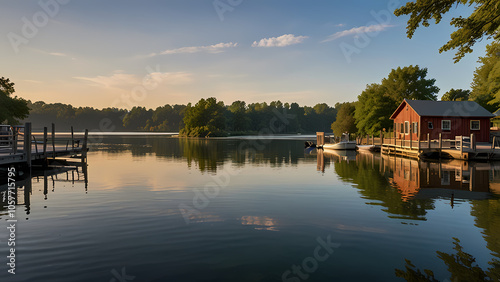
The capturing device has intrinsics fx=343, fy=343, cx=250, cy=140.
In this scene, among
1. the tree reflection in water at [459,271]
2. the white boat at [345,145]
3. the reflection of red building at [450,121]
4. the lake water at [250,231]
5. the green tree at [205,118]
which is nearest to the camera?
the tree reflection in water at [459,271]

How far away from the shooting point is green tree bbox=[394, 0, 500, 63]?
627 inches

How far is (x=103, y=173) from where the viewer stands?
27.4 m

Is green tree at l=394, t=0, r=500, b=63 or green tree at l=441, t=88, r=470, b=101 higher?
green tree at l=441, t=88, r=470, b=101

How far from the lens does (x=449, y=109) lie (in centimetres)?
4669

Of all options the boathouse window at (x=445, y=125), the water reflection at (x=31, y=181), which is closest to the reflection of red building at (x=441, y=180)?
the water reflection at (x=31, y=181)

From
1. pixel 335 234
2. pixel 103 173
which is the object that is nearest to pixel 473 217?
pixel 335 234

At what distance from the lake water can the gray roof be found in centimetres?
2778

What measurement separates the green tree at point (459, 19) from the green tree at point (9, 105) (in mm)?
51879

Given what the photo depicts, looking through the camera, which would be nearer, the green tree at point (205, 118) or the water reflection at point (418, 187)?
the water reflection at point (418, 187)

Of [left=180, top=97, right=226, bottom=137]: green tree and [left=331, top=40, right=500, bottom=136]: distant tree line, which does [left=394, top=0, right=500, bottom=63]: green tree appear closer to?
[left=331, top=40, right=500, bottom=136]: distant tree line

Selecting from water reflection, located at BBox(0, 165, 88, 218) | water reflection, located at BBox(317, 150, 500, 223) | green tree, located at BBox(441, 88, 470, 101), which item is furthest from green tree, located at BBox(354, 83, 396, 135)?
water reflection, located at BBox(0, 165, 88, 218)

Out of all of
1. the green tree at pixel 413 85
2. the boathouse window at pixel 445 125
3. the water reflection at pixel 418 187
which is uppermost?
the green tree at pixel 413 85

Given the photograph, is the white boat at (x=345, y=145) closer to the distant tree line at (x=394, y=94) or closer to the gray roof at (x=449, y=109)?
the distant tree line at (x=394, y=94)

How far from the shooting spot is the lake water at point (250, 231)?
7.90 meters
